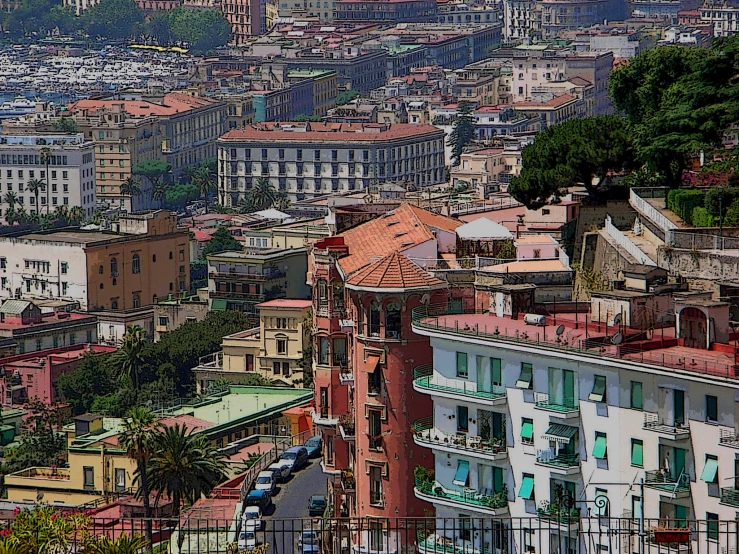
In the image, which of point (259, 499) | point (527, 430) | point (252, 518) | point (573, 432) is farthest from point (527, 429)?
point (259, 499)

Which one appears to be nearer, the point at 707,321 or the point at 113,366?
the point at 707,321

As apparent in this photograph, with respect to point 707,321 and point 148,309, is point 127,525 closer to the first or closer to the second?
point 707,321

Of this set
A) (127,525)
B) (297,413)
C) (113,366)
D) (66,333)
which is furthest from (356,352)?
(66,333)

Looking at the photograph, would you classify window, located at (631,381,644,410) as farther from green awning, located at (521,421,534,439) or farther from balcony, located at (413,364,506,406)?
balcony, located at (413,364,506,406)

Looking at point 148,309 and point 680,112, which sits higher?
point 680,112

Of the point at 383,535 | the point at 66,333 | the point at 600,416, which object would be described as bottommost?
the point at 66,333

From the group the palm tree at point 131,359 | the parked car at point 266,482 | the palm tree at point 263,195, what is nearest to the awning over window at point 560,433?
the parked car at point 266,482

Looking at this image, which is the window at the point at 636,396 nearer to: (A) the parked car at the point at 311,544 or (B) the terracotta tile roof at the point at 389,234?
(A) the parked car at the point at 311,544
